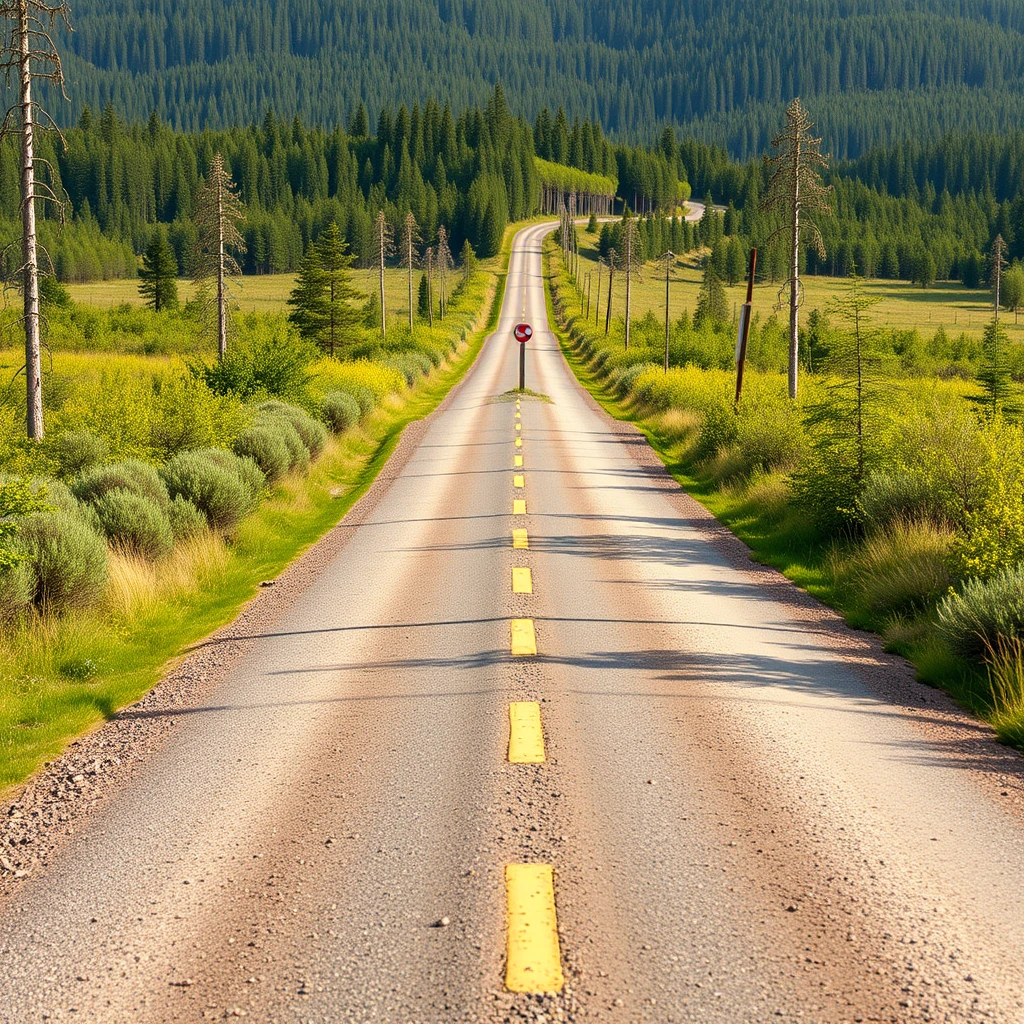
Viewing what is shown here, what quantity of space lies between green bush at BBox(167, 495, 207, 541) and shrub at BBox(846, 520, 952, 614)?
930 cm

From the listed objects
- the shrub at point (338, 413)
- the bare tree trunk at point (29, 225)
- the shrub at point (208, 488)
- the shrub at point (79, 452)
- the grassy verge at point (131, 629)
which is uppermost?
the bare tree trunk at point (29, 225)

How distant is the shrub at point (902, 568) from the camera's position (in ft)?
37.9

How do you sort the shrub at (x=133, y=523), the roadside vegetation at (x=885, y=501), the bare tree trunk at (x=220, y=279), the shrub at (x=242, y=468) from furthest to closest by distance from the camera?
the bare tree trunk at (x=220, y=279)
the shrub at (x=242, y=468)
the shrub at (x=133, y=523)
the roadside vegetation at (x=885, y=501)

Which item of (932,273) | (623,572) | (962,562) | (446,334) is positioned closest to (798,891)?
(962,562)

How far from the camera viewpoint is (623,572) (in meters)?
14.3

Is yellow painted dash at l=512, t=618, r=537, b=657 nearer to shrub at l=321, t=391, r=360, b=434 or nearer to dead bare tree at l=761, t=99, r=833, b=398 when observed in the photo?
shrub at l=321, t=391, r=360, b=434

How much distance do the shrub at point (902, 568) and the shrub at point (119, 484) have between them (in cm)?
975

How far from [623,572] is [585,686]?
18.2 ft

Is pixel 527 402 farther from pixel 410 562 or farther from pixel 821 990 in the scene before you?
pixel 821 990

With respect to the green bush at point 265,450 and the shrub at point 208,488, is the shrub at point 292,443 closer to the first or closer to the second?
the green bush at point 265,450

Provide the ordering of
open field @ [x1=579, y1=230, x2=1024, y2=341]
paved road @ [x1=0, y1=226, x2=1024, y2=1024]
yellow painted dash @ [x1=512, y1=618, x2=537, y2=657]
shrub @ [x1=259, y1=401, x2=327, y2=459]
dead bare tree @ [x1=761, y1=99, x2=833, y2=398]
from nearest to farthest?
paved road @ [x1=0, y1=226, x2=1024, y2=1024]
yellow painted dash @ [x1=512, y1=618, x2=537, y2=657]
shrub @ [x1=259, y1=401, x2=327, y2=459]
dead bare tree @ [x1=761, y1=99, x2=833, y2=398]
open field @ [x1=579, y1=230, x2=1024, y2=341]

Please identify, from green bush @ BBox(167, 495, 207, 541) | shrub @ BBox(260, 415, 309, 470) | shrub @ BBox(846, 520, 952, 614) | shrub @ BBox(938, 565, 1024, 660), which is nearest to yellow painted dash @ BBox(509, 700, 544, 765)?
shrub @ BBox(938, 565, 1024, 660)

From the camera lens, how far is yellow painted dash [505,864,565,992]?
4.43m

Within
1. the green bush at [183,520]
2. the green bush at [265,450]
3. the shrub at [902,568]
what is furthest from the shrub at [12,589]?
the green bush at [265,450]
